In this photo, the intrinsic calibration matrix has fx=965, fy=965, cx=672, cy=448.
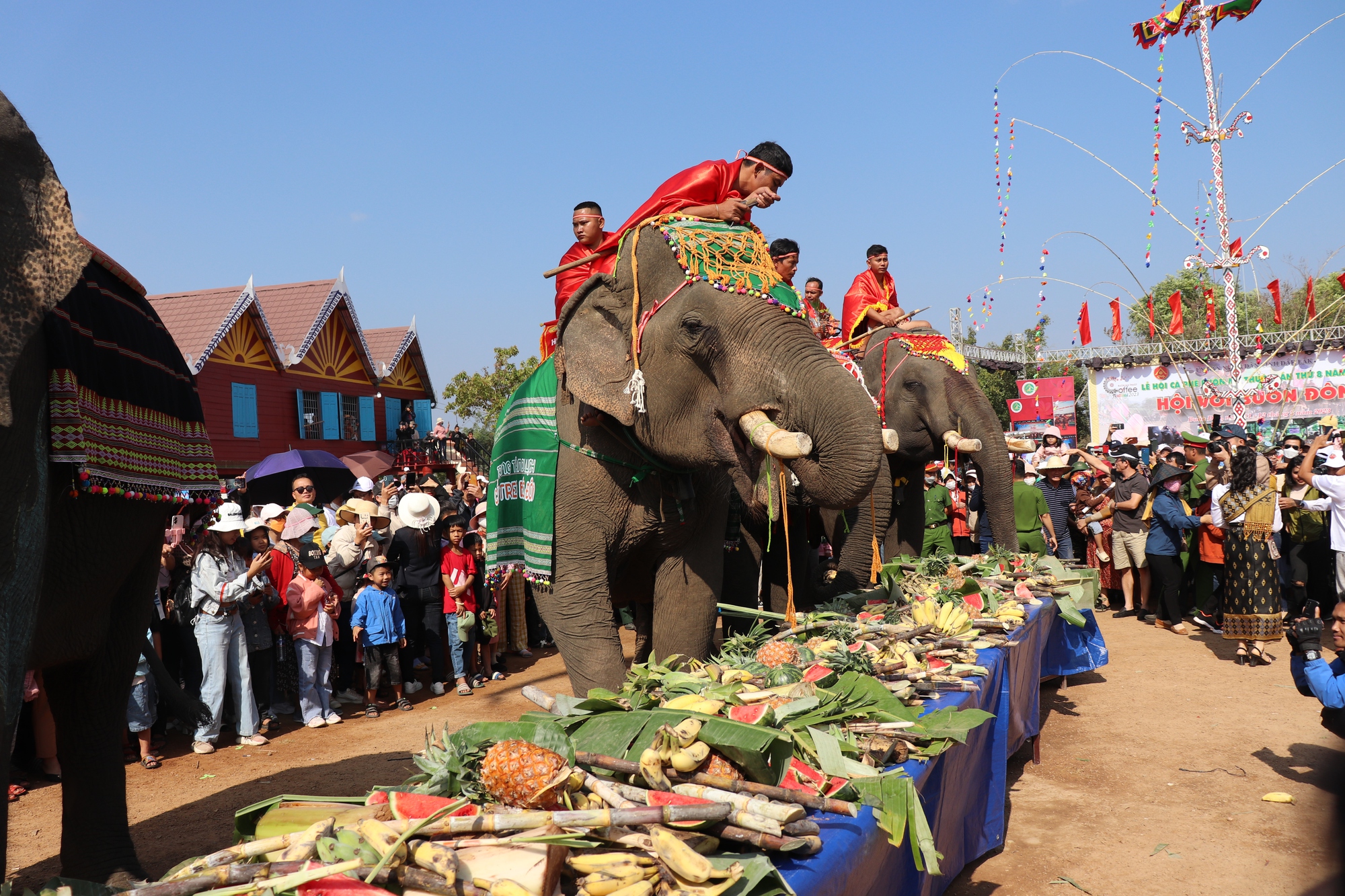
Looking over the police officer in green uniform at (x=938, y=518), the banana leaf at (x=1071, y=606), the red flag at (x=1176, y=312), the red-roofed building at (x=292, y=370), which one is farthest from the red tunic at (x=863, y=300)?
the red flag at (x=1176, y=312)

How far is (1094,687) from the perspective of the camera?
27.1 ft

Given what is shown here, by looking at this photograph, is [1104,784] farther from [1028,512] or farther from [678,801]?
[1028,512]

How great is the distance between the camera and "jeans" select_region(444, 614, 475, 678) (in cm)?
905

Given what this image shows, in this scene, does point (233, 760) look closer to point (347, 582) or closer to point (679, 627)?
point (347, 582)

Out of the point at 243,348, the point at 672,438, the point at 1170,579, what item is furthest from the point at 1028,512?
the point at 243,348

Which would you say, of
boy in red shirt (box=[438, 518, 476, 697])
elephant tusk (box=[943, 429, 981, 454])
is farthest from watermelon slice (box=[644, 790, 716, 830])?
boy in red shirt (box=[438, 518, 476, 697])

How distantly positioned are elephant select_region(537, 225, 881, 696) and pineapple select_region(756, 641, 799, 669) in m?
0.55

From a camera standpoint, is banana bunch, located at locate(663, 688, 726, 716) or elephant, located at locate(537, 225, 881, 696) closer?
banana bunch, located at locate(663, 688, 726, 716)

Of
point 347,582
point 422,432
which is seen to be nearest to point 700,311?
point 347,582

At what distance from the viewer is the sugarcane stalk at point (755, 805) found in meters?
2.16

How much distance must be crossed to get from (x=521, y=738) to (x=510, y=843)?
0.51 metres

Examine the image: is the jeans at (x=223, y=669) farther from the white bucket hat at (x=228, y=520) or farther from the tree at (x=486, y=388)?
the tree at (x=486, y=388)

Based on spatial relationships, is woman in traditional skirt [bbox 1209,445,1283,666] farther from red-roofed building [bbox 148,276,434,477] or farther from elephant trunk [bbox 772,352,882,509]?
red-roofed building [bbox 148,276,434,477]

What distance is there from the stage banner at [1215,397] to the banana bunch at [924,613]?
31.8m
